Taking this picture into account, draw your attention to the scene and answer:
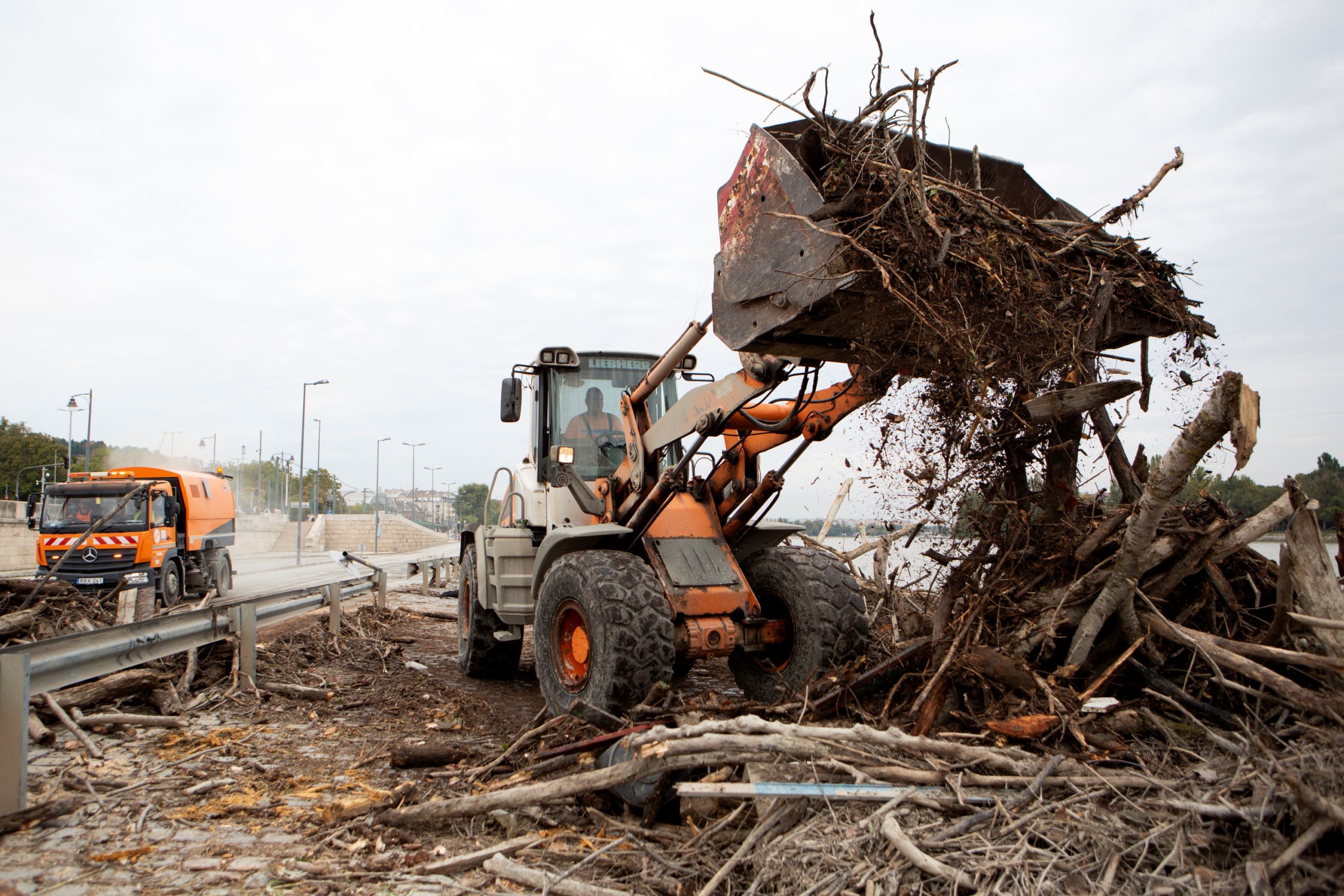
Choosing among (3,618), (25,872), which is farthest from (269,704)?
(25,872)

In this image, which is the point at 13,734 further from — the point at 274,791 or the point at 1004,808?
the point at 1004,808

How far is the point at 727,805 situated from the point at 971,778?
106 centimetres

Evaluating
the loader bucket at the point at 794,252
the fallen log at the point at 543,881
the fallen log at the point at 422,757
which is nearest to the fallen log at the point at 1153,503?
the loader bucket at the point at 794,252

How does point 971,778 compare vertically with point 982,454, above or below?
below

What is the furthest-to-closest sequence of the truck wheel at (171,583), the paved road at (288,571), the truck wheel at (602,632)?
the paved road at (288,571) < the truck wheel at (171,583) < the truck wheel at (602,632)

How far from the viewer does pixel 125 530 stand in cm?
1524

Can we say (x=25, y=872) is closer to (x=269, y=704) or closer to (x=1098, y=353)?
(x=269, y=704)

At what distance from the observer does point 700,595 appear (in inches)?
222

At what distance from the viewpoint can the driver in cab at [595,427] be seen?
24.0 ft

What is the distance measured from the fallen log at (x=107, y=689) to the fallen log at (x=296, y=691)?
833mm

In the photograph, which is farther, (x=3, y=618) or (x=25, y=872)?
(x=3, y=618)

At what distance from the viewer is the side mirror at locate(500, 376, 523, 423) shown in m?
7.04

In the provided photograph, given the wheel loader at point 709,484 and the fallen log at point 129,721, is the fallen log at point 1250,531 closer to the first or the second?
the wheel loader at point 709,484

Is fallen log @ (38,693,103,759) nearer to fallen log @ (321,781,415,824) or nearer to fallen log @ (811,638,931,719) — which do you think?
fallen log @ (321,781,415,824)
